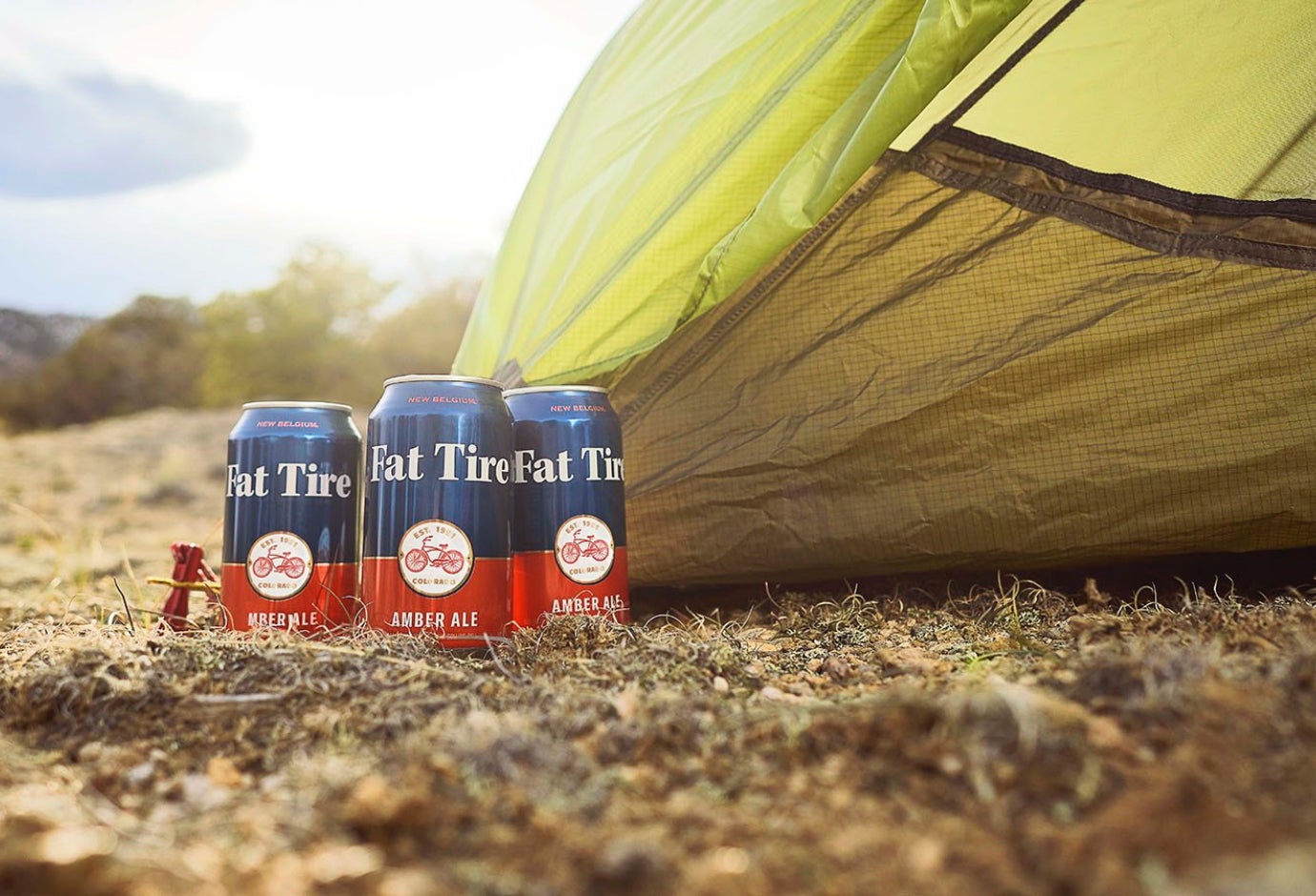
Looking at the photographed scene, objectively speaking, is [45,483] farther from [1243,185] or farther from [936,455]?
[1243,185]

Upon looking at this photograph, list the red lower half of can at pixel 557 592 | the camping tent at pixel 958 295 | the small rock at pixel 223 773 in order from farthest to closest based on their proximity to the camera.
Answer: the camping tent at pixel 958 295, the red lower half of can at pixel 557 592, the small rock at pixel 223 773

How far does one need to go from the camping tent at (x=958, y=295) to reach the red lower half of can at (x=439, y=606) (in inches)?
20.8

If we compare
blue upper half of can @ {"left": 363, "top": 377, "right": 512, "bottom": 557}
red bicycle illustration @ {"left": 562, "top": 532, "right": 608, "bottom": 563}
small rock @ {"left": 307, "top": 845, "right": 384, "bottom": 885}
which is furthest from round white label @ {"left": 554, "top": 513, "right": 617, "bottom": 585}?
small rock @ {"left": 307, "top": 845, "right": 384, "bottom": 885}

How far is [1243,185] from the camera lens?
6.14 feet

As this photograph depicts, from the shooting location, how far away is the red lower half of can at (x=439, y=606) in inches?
63.5

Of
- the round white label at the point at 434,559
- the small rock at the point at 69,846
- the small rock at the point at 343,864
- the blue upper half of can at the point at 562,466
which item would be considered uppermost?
the blue upper half of can at the point at 562,466

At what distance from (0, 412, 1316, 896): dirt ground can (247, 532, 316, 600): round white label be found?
0.68 feet

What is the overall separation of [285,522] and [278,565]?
7 centimetres

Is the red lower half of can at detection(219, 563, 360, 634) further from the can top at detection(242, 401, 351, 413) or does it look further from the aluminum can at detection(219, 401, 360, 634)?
the can top at detection(242, 401, 351, 413)

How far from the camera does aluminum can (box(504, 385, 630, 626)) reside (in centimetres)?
173

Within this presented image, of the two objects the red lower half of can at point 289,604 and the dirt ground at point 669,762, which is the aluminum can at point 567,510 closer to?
the dirt ground at point 669,762

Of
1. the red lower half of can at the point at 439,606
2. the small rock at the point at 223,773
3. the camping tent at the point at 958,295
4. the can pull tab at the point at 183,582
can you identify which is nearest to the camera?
the small rock at the point at 223,773

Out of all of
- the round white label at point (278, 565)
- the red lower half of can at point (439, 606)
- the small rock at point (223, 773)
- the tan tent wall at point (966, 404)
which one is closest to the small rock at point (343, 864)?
the small rock at point (223, 773)

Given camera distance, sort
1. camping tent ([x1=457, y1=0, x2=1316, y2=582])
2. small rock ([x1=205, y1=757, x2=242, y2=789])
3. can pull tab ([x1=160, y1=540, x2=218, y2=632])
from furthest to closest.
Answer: can pull tab ([x1=160, y1=540, x2=218, y2=632])
camping tent ([x1=457, y1=0, x2=1316, y2=582])
small rock ([x1=205, y1=757, x2=242, y2=789])
